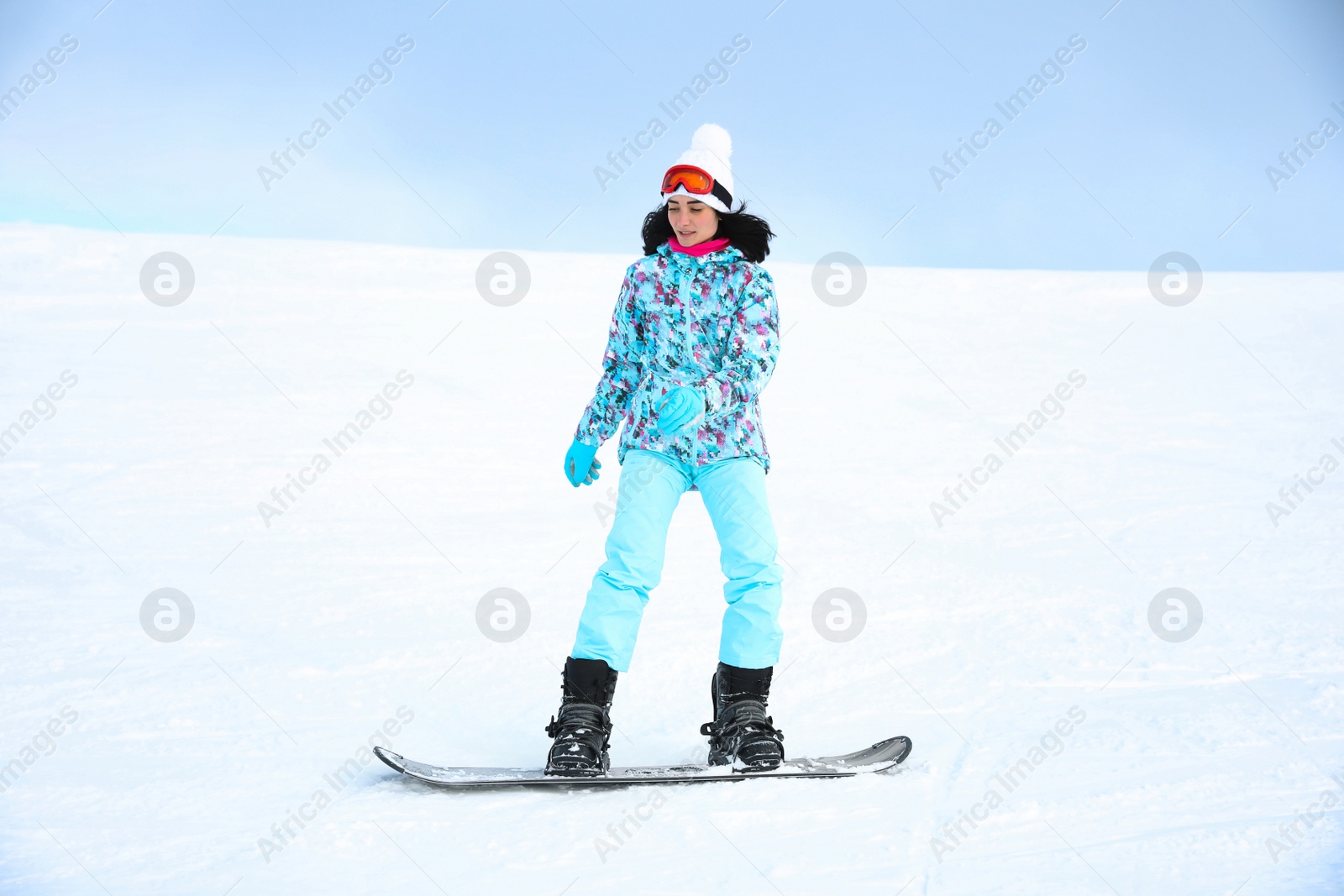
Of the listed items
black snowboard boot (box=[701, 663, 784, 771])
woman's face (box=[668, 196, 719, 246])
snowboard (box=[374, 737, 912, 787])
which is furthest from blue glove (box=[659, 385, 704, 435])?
snowboard (box=[374, 737, 912, 787])

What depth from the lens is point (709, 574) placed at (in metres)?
5.14

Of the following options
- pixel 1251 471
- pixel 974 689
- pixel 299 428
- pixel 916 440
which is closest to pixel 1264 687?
pixel 974 689

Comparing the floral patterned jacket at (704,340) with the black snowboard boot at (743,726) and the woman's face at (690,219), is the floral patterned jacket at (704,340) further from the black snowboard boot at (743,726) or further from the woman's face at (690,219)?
the black snowboard boot at (743,726)

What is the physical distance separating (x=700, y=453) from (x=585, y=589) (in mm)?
2342

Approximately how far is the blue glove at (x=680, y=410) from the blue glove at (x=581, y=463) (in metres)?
0.43

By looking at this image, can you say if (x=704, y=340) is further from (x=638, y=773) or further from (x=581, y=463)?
Result: (x=638, y=773)

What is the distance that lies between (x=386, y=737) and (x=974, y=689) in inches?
81.0

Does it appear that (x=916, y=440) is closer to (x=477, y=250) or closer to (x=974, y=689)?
(x=974, y=689)

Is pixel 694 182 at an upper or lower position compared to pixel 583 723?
upper

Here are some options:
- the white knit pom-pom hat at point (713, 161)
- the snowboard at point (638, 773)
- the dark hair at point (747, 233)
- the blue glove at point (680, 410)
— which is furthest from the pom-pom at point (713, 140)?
the snowboard at point (638, 773)

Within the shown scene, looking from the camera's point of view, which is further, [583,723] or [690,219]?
[690,219]

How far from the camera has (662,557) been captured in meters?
2.66

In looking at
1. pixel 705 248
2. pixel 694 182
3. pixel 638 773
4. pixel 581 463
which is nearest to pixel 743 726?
pixel 638 773

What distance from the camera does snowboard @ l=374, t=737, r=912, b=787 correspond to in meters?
2.43
